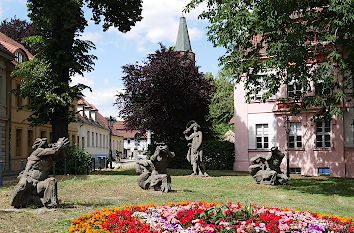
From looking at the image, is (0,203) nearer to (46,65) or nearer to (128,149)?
(46,65)

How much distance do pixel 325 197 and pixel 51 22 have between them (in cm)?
1614

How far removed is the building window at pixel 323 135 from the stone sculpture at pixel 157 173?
15.1 m

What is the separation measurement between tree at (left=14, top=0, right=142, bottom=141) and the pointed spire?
40.5 m

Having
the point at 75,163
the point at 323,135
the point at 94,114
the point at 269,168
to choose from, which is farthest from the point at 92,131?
the point at 269,168

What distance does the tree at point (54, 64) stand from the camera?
20109 mm

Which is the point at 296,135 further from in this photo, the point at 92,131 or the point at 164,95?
the point at 92,131

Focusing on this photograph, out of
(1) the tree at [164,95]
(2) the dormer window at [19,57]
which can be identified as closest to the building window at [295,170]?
(1) the tree at [164,95]

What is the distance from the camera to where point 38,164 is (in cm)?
871

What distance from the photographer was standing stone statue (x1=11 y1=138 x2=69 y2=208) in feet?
27.9

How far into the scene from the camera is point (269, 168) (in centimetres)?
1594

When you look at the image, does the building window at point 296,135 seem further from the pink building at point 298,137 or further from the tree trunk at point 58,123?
the tree trunk at point 58,123

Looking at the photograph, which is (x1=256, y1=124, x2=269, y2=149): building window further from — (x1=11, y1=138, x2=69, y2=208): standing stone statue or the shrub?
(x1=11, y1=138, x2=69, y2=208): standing stone statue

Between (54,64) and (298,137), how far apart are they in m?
16.3

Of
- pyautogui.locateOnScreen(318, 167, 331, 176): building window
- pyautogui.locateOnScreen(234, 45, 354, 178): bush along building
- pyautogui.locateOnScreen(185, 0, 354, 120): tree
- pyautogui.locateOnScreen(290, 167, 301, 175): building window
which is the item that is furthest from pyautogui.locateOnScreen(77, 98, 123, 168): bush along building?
pyautogui.locateOnScreen(185, 0, 354, 120): tree
